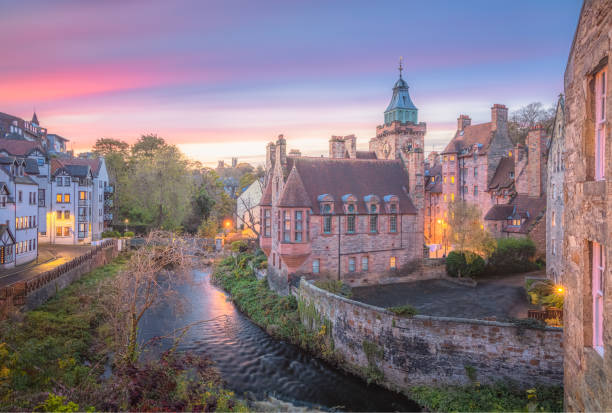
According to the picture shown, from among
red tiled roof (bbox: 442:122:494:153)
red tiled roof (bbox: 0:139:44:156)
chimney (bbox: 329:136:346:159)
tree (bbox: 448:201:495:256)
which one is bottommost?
tree (bbox: 448:201:495:256)

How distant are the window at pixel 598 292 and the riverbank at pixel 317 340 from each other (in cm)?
862

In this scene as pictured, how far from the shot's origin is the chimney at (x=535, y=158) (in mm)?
33875

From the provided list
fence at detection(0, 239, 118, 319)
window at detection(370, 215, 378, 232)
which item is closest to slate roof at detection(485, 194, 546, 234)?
window at detection(370, 215, 378, 232)

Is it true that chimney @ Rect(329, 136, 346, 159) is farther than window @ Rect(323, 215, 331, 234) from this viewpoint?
Yes

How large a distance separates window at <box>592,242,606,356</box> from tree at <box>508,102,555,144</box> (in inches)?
2079

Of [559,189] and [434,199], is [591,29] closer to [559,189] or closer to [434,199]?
[559,189]

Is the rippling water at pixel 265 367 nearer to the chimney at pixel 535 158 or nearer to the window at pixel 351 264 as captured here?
the window at pixel 351 264

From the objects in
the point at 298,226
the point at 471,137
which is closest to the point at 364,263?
the point at 298,226

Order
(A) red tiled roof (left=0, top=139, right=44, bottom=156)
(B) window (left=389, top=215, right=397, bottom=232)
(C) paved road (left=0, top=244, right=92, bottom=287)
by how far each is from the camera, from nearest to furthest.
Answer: (C) paved road (left=0, top=244, right=92, bottom=287)
(B) window (left=389, top=215, right=397, bottom=232)
(A) red tiled roof (left=0, top=139, right=44, bottom=156)

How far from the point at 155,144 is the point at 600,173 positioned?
7979 cm

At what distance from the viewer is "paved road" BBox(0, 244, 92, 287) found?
27.9 meters

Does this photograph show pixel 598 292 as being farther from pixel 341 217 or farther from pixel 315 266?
pixel 341 217

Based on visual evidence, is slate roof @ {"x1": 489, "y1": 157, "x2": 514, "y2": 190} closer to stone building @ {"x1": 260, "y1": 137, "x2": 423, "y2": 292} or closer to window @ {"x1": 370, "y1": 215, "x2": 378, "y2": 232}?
stone building @ {"x1": 260, "y1": 137, "x2": 423, "y2": 292}

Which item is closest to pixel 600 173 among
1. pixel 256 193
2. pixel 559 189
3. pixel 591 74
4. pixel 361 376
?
pixel 591 74
